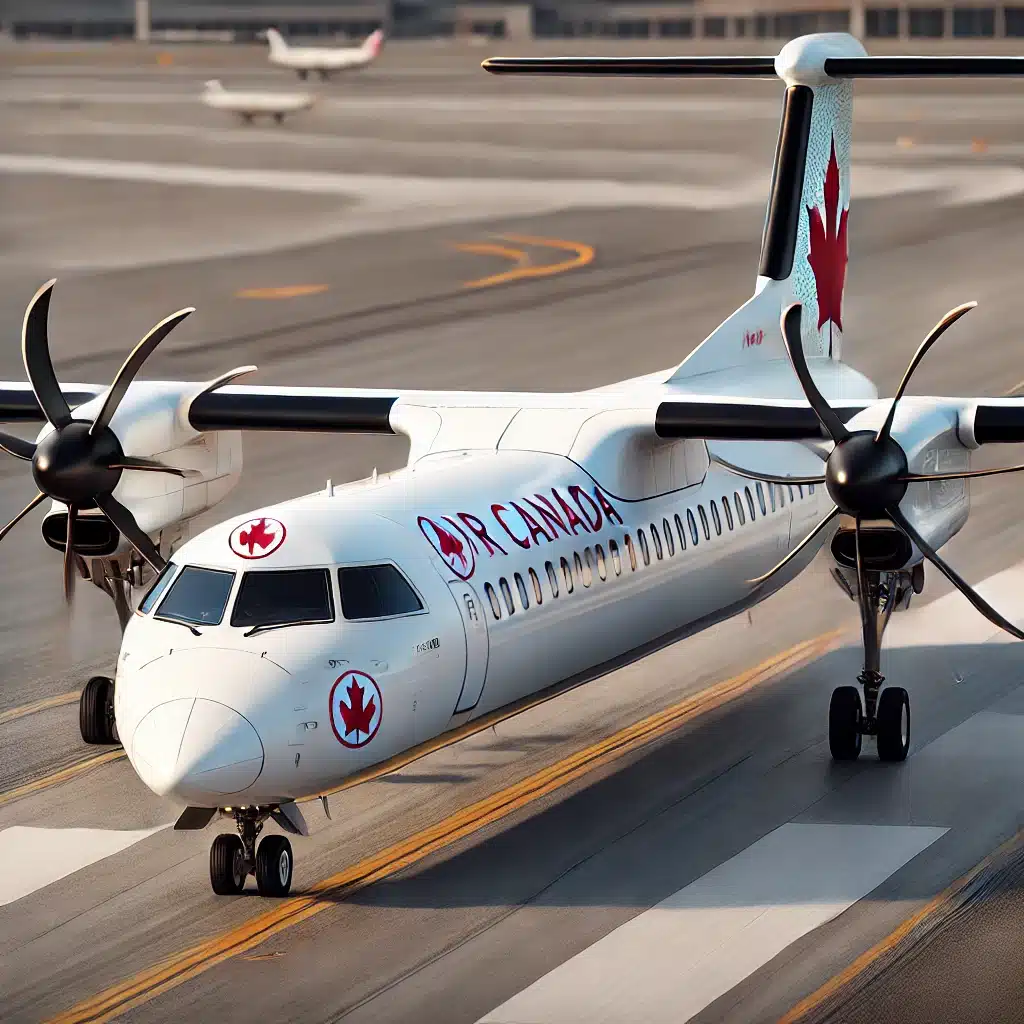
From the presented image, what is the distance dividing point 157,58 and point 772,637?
129m

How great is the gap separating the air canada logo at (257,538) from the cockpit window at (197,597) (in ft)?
0.89

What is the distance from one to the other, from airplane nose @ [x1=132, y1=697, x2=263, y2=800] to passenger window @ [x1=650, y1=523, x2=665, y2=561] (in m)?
6.01

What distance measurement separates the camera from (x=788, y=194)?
23859 millimetres

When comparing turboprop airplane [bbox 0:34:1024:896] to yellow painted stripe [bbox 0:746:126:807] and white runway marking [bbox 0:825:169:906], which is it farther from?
white runway marking [bbox 0:825:169:906]

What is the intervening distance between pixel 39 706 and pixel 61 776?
2345 millimetres

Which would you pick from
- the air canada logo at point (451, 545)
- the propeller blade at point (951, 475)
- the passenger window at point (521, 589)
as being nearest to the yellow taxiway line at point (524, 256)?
the propeller blade at point (951, 475)

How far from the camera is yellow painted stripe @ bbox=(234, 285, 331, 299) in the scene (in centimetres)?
5225

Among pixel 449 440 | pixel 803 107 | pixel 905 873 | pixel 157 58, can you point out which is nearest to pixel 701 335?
pixel 803 107

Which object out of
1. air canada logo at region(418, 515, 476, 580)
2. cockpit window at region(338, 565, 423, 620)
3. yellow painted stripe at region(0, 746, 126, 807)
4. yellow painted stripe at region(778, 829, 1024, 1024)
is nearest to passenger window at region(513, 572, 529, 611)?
air canada logo at region(418, 515, 476, 580)

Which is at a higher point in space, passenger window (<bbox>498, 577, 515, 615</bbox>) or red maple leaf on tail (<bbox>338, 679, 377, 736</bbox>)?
passenger window (<bbox>498, 577, 515, 615</bbox>)

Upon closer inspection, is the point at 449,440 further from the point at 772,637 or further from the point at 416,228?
the point at 416,228

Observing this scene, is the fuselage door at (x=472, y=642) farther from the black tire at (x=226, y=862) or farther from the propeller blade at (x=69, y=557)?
the propeller blade at (x=69, y=557)

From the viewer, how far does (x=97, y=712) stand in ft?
67.5

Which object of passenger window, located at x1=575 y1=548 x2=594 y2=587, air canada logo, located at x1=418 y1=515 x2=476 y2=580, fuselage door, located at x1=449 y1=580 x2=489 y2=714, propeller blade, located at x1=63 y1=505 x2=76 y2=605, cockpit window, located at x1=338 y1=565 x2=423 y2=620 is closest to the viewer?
cockpit window, located at x1=338 y1=565 x2=423 y2=620
